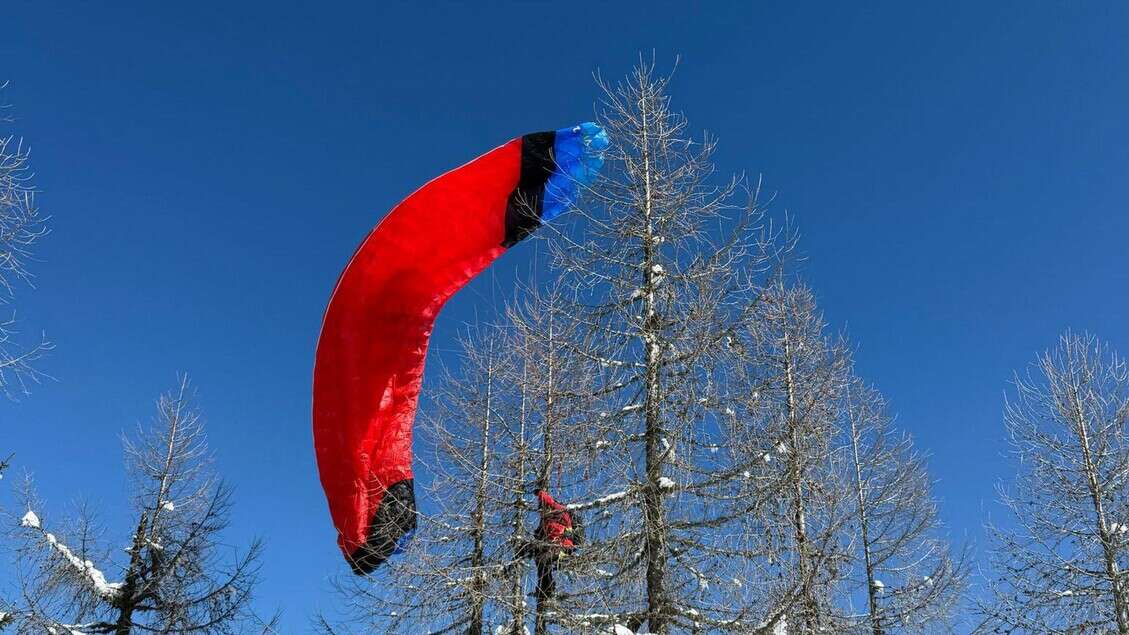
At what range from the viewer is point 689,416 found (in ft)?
26.1

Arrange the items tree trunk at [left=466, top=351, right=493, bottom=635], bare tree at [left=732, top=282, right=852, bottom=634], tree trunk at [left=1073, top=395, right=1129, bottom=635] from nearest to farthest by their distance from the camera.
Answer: bare tree at [left=732, top=282, right=852, bottom=634]
tree trunk at [left=466, top=351, right=493, bottom=635]
tree trunk at [left=1073, top=395, right=1129, bottom=635]

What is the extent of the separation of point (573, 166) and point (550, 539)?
404 cm

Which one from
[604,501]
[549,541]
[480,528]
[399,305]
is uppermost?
[399,305]

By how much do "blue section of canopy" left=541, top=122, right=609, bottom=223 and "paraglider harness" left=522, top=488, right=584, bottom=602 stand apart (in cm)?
299

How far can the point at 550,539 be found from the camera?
8961 mm

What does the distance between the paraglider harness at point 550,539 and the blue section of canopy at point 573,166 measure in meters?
2.99

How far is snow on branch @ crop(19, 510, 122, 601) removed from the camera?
12.4 metres

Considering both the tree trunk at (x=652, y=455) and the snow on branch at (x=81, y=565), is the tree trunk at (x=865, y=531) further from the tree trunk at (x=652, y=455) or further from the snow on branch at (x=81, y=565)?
the snow on branch at (x=81, y=565)

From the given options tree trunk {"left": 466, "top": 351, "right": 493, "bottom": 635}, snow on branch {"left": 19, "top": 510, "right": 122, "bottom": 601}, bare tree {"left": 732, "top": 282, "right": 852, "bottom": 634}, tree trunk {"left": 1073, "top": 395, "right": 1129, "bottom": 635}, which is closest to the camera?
bare tree {"left": 732, "top": 282, "right": 852, "bottom": 634}

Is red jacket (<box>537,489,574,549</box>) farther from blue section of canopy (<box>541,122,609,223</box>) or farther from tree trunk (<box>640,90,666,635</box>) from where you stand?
blue section of canopy (<box>541,122,609,223</box>)

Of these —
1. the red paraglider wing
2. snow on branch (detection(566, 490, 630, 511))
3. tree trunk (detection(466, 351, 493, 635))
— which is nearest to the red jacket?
snow on branch (detection(566, 490, 630, 511))

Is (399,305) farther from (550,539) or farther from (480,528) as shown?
(550,539)

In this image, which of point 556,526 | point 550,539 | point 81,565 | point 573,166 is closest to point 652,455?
point 556,526

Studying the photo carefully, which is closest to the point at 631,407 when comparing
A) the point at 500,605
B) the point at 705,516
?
the point at 705,516
